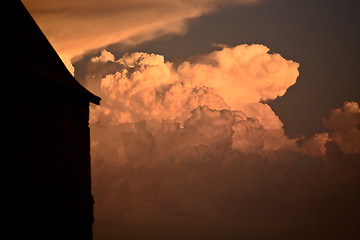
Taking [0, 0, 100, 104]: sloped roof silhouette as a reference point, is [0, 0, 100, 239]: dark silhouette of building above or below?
below

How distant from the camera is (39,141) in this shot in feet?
40.8

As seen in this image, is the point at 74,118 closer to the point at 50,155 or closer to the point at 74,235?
the point at 50,155

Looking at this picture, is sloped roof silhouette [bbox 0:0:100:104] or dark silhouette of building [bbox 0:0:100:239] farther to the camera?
sloped roof silhouette [bbox 0:0:100:104]

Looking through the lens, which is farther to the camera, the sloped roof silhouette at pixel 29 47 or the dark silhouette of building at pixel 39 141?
the sloped roof silhouette at pixel 29 47

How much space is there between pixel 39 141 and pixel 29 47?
322 cm

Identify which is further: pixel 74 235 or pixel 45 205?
pixel 74 235

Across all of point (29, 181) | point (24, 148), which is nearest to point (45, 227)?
point (29, 181)

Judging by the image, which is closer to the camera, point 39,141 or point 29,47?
point 39,141

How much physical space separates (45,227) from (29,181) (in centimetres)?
134

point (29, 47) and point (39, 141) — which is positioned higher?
point (29, 47)

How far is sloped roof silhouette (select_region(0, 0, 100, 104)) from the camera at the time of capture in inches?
508

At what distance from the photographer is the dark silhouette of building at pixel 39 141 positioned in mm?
11641

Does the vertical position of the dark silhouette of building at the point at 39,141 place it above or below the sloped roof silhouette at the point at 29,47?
below

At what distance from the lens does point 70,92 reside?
1400cm
